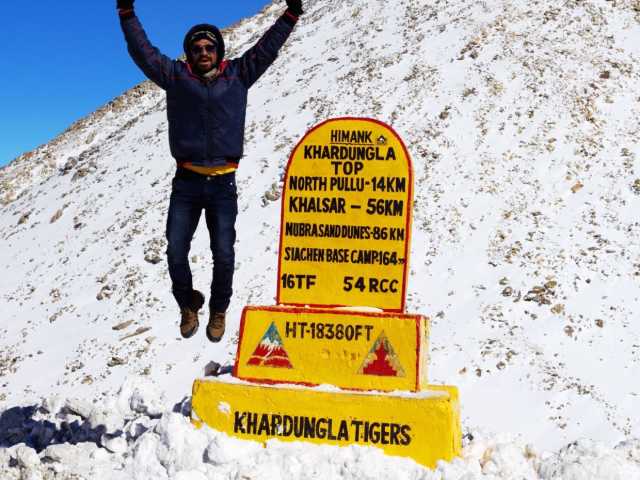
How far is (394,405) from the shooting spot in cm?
500

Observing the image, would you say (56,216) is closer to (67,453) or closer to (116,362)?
(116,362)

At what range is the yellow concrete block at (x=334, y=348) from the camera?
204 inches

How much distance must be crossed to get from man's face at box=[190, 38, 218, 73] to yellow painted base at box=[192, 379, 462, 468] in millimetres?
2482

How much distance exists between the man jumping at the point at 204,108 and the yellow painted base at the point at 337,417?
4.20 ft

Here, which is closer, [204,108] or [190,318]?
[204,108]

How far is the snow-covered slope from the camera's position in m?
11.2

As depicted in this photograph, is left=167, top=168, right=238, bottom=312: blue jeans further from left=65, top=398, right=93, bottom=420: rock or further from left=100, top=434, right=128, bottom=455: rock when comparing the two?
left=65, top=398, right=93, bottom=420: rock

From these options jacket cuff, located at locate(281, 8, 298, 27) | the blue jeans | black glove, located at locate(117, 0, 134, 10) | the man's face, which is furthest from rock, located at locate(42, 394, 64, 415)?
jacket cuff, located at locate(281, 8, 298, 27)

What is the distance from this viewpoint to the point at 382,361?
521 centimetres

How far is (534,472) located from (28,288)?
14.7 metres

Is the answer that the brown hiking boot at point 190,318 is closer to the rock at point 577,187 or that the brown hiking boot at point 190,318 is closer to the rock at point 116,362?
the rock at point 116,362

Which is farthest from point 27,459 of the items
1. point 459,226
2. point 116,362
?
point 459,226

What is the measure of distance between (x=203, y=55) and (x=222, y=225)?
1.36 meters

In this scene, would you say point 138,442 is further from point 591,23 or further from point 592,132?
point 591,23
